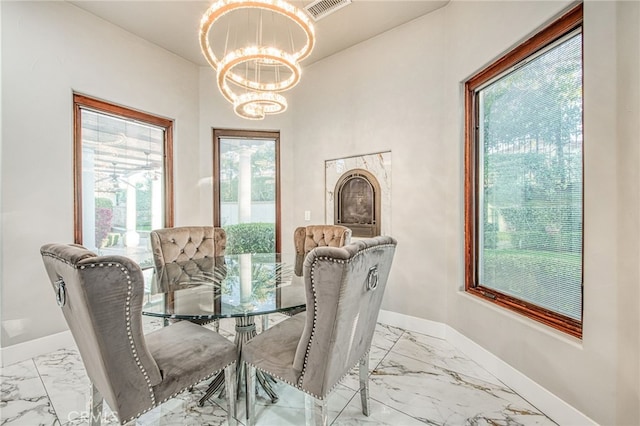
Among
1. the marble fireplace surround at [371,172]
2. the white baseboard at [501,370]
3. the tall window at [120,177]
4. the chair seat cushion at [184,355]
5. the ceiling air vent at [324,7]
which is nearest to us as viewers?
the chair seat cushion at [184,355]

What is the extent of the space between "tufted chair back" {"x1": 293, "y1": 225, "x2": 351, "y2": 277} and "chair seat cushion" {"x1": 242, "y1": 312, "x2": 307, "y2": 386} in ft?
2.97

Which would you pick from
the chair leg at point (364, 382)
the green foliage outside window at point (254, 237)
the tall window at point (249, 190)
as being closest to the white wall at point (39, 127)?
the tall window at point (249, 190)

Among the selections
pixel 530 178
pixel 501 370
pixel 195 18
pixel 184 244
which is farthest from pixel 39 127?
pixel 501 370

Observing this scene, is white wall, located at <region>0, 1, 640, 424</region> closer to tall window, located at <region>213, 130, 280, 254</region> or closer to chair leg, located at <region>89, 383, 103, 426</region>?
tall window, located at <region>213, 130, 280, 254</region>

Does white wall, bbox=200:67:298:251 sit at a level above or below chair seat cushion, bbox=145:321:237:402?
above

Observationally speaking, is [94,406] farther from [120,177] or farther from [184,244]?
[120,177]

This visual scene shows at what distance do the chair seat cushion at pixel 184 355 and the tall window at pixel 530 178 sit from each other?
6.35 ft

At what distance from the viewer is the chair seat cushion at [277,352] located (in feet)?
4.42

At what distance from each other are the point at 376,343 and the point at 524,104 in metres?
2.23

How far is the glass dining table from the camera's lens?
4.55 ft

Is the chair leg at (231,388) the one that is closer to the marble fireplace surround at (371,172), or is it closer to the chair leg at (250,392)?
the chair leg at (250,392)

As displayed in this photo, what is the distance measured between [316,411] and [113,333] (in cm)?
89

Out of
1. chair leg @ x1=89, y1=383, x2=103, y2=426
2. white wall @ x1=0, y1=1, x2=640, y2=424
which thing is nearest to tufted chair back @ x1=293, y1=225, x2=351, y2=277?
white wall @ x1=0, y1=1, x2=640, y2=424

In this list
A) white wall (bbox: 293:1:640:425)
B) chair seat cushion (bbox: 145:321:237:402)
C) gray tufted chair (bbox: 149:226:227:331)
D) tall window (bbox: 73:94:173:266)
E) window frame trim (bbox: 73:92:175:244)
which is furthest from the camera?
tall window (bbox: 73:94:173:266)
